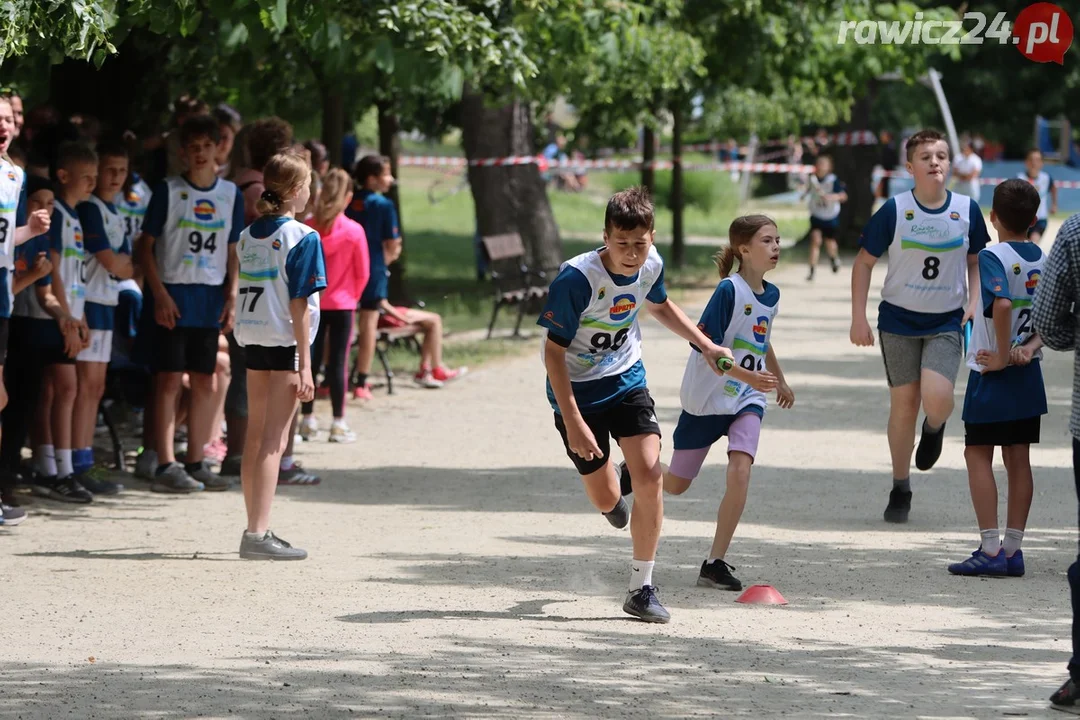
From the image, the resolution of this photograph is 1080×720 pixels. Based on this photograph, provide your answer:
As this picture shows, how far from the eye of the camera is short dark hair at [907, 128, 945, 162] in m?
8.45

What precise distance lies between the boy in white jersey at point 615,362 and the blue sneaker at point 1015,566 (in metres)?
1.69

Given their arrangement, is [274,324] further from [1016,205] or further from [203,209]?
[1016,205]

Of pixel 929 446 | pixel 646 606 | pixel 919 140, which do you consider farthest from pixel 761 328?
pixel 929 446

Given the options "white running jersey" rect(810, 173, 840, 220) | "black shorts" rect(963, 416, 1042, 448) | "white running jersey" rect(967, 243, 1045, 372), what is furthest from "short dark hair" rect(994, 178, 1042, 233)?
"white running jersey" rect(810, 173, 840, 220)

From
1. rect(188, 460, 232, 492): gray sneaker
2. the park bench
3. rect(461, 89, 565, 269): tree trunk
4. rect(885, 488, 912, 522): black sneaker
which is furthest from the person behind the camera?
rect(461, 89, 565, 269): tree trunk

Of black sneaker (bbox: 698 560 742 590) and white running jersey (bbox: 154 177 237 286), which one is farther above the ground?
white running jersey (bbox: 154 177 237 286)

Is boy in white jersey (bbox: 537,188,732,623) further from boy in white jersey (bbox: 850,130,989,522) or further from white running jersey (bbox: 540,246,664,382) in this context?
boy in white jersey (bbox: 850,130,989,522)

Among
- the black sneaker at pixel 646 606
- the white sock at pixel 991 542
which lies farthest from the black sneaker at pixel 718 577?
the white sock at pixel 991 542

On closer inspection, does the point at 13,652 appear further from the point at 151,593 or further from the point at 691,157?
the point at 691,157

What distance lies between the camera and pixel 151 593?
7137mm

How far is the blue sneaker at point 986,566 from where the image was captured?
7.36 m

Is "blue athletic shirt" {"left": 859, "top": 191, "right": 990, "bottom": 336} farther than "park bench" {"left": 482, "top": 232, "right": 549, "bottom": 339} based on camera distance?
No

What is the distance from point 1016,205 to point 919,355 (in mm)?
1415

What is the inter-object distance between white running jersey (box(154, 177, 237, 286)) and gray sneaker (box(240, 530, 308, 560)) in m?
2.14
